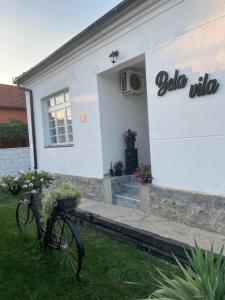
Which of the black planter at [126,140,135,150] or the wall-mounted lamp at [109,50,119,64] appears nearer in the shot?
the wall-mounted lamp at [109,50,119,64]

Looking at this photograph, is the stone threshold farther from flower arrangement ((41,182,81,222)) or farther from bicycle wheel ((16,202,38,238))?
flower arrangement ((41,182,81,222))

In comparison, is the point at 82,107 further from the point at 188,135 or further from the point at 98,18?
the point at 188,135

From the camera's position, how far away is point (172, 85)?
4.96 m

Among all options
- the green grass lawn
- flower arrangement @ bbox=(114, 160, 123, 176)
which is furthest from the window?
the green grass lawn

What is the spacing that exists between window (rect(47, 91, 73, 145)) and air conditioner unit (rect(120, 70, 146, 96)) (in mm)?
1956

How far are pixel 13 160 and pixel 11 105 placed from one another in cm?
516

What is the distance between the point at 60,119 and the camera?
9.02 meters

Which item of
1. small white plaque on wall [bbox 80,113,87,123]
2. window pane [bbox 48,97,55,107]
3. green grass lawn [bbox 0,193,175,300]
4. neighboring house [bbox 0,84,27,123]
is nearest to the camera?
green grass lawn [bbox 0,193,175,300]

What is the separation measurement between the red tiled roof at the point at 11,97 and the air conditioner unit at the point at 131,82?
10.9m

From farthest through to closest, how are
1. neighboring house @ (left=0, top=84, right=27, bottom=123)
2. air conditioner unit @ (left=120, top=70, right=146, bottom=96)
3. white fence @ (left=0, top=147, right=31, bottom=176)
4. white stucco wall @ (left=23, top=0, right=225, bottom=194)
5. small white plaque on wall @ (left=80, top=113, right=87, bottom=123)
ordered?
neighboring house @ (left=0, top=84, right=27, bottom=123) < white fence @ (left=0, top=147, right=31, bottom=176) < small white plaque on wall @ (left=80, top=113, right=87, bottom=123) < air conditioner unit @ (left=120, top=70, right=146, bottom=96) < white stucco wall @ (left=23, top=0, right=225, bottom=194)

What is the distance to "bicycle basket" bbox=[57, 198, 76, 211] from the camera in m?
3.53

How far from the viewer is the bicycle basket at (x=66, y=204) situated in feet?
11.6

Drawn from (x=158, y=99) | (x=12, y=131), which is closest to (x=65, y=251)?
(x=158, y=99)

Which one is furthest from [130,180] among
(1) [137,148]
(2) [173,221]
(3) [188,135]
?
(3) [188,135]
